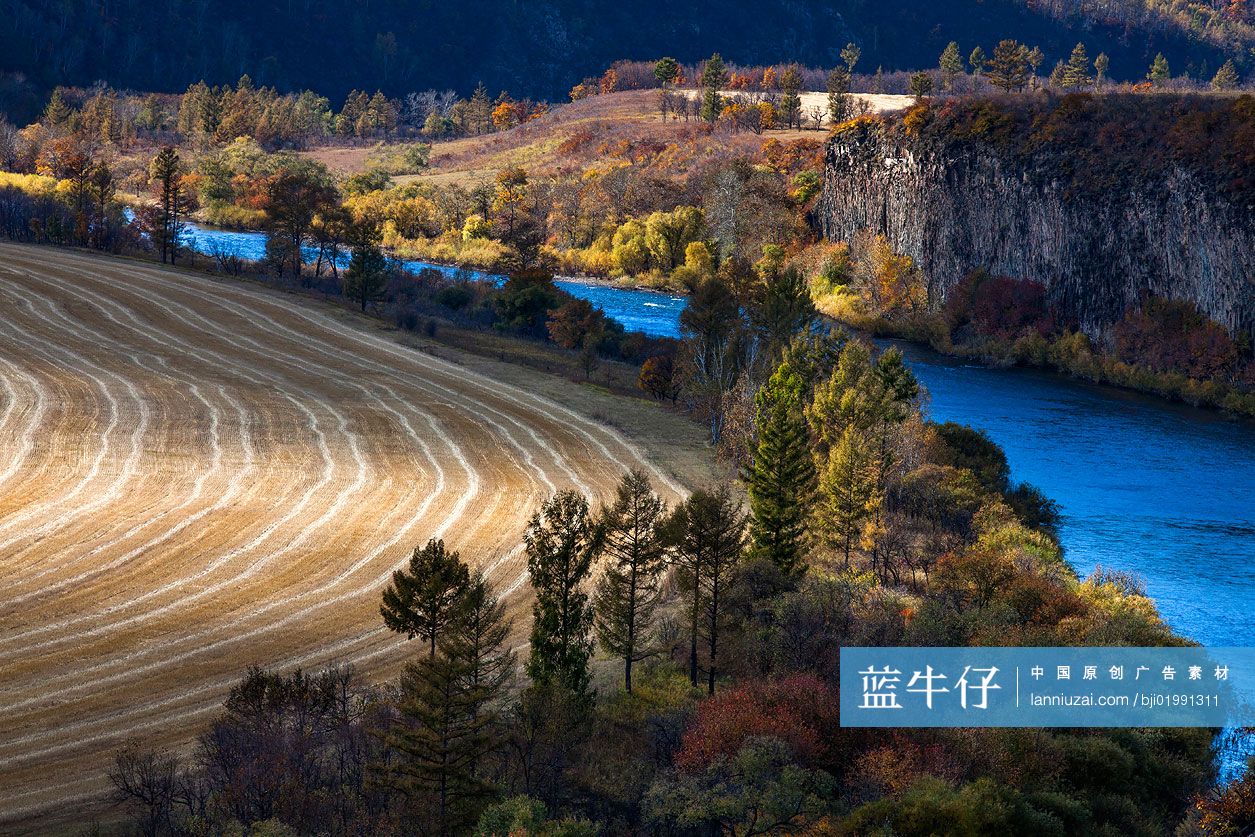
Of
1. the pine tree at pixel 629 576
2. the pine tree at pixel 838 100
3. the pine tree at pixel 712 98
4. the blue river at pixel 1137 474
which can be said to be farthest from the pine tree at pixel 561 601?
the pine tree at pixel 712 98

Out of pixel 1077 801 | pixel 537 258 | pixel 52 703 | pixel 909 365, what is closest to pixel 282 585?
pixel 52 703

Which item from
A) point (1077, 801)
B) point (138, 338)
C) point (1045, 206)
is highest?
point (1045, 206)

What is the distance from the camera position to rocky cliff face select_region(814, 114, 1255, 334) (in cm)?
8938

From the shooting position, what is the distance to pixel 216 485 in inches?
1980

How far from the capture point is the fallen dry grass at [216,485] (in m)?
33.6

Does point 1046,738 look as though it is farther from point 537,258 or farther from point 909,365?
point 537,258

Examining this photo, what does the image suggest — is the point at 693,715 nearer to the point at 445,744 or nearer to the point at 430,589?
the point at 430,589

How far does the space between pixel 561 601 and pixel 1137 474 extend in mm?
42043

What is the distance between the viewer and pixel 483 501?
50875mm

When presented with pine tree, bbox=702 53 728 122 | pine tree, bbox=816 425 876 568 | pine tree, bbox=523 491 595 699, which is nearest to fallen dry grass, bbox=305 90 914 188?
pine tree, bbox=702 53 728 122

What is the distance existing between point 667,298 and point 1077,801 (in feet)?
330

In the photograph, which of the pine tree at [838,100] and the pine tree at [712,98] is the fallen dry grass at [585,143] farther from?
the pine tree at [838,100]

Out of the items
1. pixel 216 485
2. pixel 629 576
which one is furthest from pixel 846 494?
pixel 216 485

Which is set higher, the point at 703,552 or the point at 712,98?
the point at 712,98
